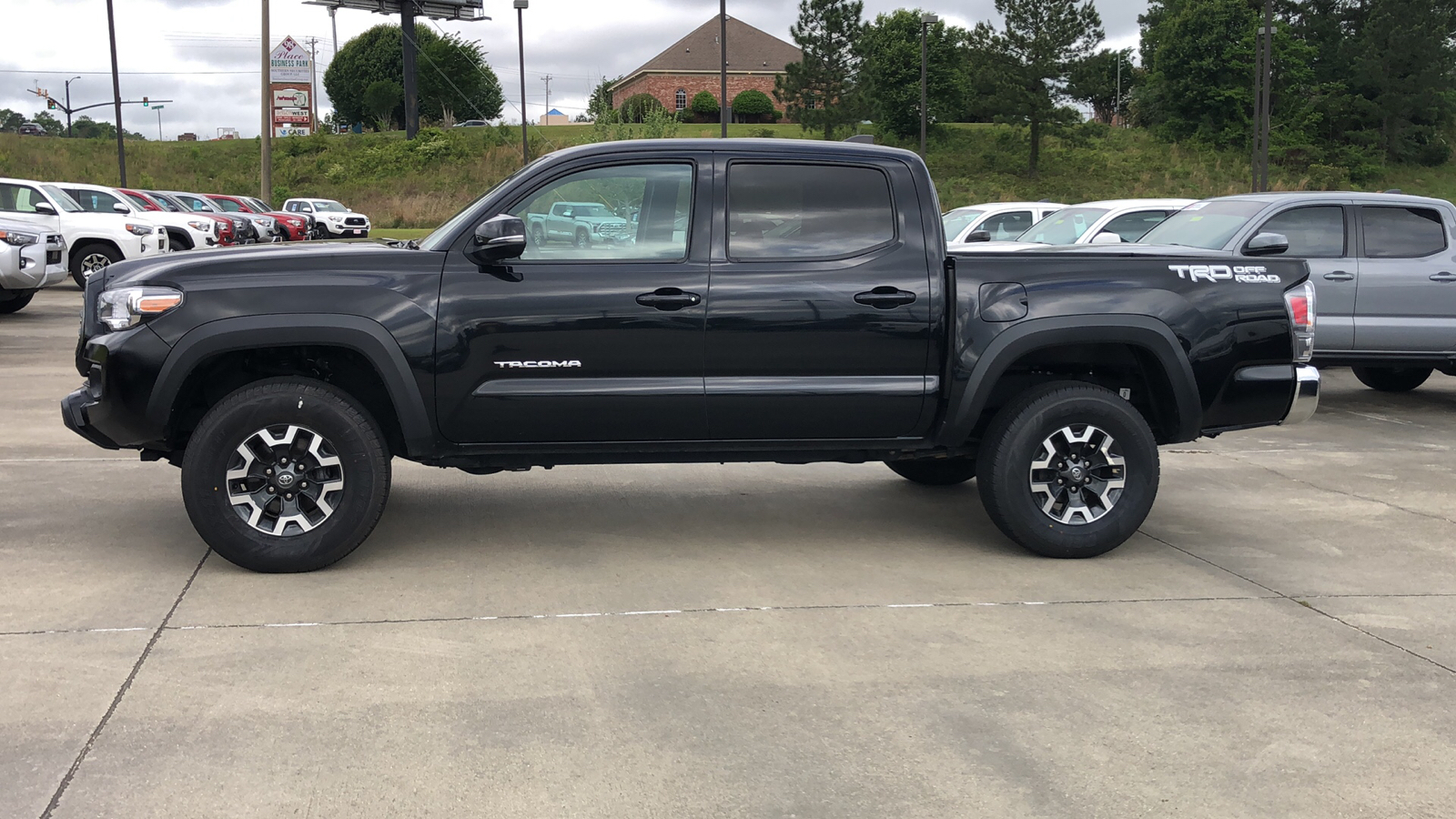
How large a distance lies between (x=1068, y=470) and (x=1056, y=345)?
1.95ft

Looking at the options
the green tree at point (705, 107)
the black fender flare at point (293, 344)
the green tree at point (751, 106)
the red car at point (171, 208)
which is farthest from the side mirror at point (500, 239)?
the green tree at point (705, 107)

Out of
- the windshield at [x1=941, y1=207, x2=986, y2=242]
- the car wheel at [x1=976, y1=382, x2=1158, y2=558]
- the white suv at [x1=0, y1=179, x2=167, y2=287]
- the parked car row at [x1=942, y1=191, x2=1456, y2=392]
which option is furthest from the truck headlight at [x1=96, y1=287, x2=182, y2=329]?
the white suv at [x1=0, y1=179, x2=167, y2=287]

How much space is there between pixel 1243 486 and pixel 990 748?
4696mm

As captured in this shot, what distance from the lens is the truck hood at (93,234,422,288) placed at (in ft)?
17.6

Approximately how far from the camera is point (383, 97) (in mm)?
81000

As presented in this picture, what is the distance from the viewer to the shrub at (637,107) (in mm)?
59344

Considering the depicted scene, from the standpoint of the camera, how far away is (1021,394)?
235 inches

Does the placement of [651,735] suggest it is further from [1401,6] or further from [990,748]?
[1401,6]

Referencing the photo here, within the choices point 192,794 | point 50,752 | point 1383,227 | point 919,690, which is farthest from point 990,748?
point 1383,227

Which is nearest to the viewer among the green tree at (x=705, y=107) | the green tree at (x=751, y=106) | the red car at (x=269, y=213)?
the red car at (x=269, y=213)

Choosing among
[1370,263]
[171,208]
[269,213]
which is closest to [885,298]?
[1370,263]

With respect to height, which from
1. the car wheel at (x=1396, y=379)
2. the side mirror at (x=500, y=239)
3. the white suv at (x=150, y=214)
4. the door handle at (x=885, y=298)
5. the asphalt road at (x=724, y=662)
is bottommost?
the asphalt road at (x=724, y=662)

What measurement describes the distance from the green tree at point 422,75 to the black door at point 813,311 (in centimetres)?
7438

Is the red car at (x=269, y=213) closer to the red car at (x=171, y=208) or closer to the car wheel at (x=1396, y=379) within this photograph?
the red car at (x=171, y=208)
